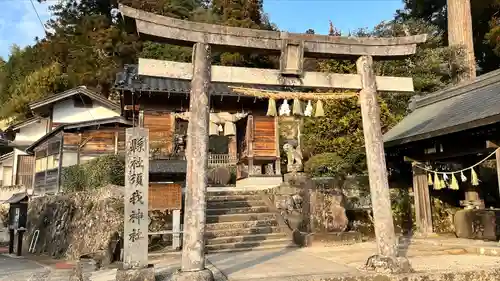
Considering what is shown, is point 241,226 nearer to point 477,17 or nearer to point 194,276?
point 194,276

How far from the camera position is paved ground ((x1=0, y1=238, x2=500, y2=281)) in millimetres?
7039

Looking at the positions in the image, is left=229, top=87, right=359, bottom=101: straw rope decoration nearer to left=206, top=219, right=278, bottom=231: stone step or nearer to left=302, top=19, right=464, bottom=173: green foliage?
left=206, top=219, right=278, bottom=231: stone step

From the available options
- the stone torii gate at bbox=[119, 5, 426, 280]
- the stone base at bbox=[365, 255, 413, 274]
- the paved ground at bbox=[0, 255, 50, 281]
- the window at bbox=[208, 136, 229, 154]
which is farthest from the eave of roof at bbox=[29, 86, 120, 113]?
the stone base at bbox=[365, 255, 413, 274]

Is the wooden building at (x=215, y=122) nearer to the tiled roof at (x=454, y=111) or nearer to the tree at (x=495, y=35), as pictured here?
the tiled roof at (x=454, y=111)

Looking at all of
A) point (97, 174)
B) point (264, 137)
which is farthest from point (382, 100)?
point (97, 174)

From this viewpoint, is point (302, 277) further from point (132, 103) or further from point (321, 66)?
point (321, 66)

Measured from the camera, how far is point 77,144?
20812 mm

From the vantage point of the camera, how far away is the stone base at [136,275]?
21.5 ft

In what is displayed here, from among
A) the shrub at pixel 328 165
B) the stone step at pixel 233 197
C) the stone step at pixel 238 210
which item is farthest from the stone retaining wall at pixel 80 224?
the shrub at pixel 328 165

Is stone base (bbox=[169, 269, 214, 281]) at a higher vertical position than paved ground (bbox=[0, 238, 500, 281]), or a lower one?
higher

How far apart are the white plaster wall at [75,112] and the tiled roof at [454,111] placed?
21.0 meters

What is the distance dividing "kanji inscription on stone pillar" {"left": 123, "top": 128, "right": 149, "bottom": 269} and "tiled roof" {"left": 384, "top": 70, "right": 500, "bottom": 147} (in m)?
7.85

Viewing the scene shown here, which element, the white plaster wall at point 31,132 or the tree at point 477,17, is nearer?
the tree at point 477,17

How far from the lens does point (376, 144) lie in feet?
25.5
